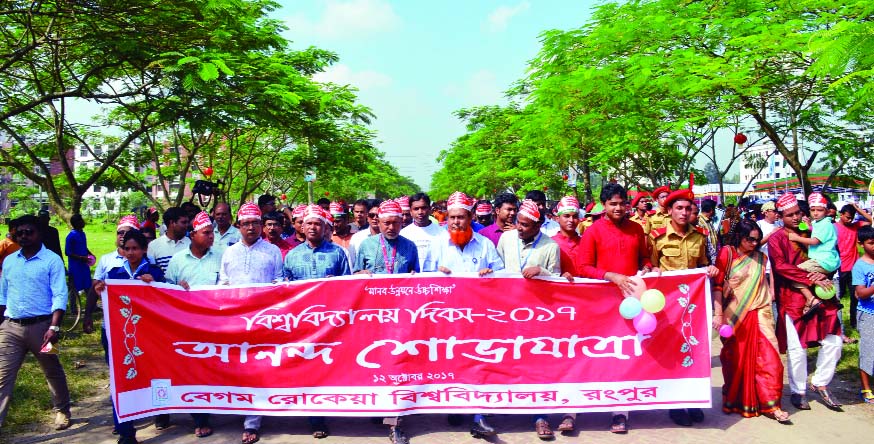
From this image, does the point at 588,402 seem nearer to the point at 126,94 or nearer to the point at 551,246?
the point at 551,246

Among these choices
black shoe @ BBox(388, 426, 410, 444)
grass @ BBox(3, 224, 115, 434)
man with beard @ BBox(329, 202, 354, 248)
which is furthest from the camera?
man with beard @ BBox(329, 202, 354, 248)

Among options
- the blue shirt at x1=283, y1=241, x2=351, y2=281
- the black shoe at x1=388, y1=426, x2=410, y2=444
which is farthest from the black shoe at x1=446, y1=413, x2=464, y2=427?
the blue shirt at x1=283, y1=241, x2=351, y2=281

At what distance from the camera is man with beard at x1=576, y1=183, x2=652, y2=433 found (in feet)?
17.4

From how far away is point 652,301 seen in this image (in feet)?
16.4

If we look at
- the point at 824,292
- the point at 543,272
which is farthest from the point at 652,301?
the point at 824,292

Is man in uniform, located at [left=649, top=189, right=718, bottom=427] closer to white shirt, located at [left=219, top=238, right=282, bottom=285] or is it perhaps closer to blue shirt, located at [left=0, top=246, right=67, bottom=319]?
white shirt, located at [left=219, top=238, right=282, bottom=285]

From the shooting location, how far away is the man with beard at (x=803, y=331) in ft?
18.5

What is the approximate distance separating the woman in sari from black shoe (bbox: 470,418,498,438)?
6.79 feet

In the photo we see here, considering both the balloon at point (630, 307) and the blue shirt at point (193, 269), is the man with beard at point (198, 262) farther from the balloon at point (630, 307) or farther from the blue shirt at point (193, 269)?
the balloon at point (630, 307)

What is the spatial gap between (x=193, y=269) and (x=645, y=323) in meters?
3.77

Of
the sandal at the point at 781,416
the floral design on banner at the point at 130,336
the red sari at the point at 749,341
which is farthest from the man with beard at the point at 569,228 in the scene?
the floral design on banner at the point at 130,336

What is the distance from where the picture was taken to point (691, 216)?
5.39 m

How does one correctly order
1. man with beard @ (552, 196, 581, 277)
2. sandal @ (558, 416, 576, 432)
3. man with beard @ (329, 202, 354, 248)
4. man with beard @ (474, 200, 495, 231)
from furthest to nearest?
man with beard @ (474, 200, 495, 231), man with beard @ (329, 202, 354, 248), man with beard @ (552, 196, 581, 277), sandal @ (558, 416, 576, 432)

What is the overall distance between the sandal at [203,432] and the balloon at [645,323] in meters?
3.55
